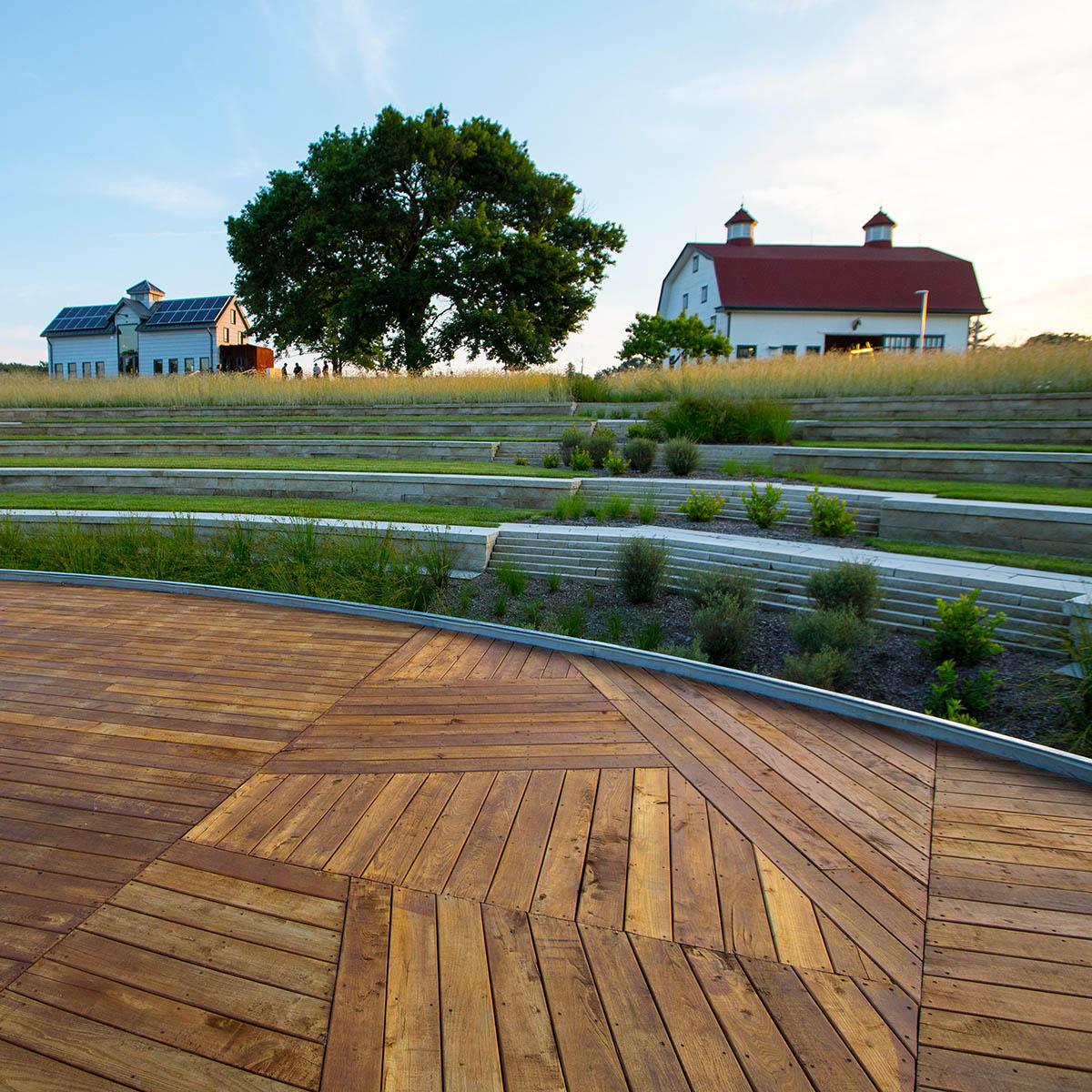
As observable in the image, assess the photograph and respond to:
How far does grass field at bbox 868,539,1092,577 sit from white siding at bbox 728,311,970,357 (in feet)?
79.2

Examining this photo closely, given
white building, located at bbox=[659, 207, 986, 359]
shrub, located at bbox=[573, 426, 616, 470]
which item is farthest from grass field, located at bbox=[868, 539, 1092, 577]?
white building, located at bbox=[659, 207, 986, 359]

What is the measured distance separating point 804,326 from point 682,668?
27909 millimetres

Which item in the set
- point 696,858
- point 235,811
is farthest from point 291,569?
point 696,858

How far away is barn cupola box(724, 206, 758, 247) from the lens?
3362cm

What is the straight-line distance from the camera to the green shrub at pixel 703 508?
7.11 m

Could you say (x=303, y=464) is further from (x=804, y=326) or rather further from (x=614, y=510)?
(x=804, y=326)

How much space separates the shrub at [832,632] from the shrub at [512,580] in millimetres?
2118

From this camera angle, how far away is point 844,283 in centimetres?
2912

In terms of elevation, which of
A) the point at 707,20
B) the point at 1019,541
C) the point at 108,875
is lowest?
the point at 108,875

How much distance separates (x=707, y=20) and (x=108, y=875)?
8.81m

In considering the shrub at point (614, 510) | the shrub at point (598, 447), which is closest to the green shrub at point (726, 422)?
the shrub at point (598, 447)

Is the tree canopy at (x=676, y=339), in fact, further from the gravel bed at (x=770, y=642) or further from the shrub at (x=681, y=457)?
the gravel bed at (x=770, y=642)

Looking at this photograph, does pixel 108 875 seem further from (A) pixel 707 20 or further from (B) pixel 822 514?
(A) pixel 707 20

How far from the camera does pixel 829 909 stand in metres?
1.94
